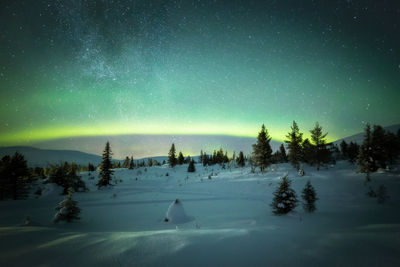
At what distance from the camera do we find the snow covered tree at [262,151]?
34.0m

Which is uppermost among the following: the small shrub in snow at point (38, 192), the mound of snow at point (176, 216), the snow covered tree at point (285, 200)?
the snow covered tree at point (285, 200)

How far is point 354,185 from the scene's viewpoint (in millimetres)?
18469

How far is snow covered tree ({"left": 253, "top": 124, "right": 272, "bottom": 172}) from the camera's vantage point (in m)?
34.0

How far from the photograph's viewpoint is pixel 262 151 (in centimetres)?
3409

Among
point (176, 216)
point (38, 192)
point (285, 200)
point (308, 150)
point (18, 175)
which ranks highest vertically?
point (308, 150)

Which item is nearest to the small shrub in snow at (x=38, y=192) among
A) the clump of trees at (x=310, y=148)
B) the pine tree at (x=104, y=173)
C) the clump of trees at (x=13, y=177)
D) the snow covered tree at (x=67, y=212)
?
the clump of trees at (x=13, y=177)

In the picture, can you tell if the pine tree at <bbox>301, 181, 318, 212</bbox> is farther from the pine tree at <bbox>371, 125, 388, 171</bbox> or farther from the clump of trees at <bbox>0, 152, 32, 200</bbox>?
the clump of trees at <bbox>0, 152, 32, 200</bbox>

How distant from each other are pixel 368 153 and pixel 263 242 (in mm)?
31706

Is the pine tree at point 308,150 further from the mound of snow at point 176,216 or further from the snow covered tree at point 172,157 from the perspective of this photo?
the snow covered tree at point 172,157

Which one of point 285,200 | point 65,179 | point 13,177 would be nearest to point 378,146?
point 285,200

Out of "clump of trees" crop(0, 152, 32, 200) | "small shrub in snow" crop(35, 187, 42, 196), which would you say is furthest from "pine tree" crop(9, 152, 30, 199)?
"small shrub in snow" crop(35, 187, 42, 196)

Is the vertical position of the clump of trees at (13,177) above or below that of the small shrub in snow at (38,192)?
above

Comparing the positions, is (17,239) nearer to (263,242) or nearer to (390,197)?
(263,242)

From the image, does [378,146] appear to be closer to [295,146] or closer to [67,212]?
[295,146]
